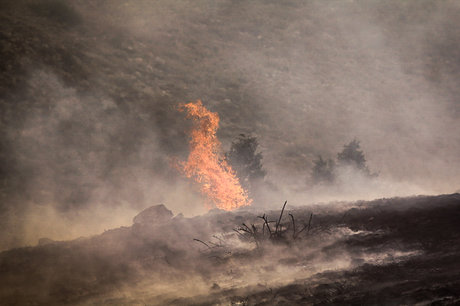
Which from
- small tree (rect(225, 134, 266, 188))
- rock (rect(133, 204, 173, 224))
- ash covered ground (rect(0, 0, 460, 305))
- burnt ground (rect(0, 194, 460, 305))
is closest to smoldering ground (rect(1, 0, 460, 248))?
ash covered ground (rect(0, 0, 460, 305))

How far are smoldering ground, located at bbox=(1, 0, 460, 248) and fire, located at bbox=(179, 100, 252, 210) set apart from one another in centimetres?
108

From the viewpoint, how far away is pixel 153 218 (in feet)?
48.4

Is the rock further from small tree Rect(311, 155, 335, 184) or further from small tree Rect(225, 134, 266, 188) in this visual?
small tree Rect(311, 155, 335, 184)

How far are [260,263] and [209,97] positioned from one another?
1424 inches

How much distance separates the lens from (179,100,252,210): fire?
87.3ft

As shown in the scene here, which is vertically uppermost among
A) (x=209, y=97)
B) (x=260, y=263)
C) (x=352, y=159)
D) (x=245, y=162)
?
(x=209, y=97)

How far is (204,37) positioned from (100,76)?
55.2ft

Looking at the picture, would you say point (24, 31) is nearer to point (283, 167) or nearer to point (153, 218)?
point (283, 167)

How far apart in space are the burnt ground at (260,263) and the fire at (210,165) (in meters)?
12.4

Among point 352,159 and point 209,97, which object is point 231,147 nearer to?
point 352,159

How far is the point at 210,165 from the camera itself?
30.5m

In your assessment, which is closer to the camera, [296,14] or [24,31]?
[24,31]

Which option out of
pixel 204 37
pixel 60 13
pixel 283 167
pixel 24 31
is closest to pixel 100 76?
pixel 24 31

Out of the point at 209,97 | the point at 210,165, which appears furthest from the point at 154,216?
the point at 209,97
